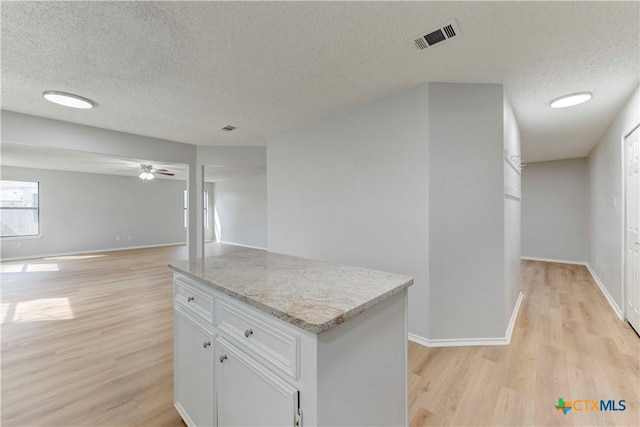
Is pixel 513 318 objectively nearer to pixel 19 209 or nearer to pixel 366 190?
pixel 366 190

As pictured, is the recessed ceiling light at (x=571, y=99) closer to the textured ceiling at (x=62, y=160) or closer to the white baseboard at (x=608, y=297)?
the white baseboard at (x=608, y=297)

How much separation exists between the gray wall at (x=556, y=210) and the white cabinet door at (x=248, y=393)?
7.35 m

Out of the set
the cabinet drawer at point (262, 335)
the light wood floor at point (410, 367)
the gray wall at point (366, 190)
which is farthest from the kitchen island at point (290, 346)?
the gray wall at point (366, 190)

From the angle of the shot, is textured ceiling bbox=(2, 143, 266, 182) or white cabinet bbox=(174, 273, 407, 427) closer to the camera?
white cabinet bbox=(174, 273, 407, 427)

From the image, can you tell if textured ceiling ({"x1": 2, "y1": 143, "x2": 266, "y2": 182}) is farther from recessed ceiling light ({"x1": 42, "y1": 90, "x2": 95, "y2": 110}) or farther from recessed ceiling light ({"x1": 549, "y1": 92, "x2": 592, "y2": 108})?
recessed ceiling light ({"x1": 549, "y1": 92, "x2": 592, "y2": 108})

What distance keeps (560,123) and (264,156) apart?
4.50m

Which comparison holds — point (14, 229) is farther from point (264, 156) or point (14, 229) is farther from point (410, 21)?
point (410, 21)

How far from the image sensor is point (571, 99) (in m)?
2.70

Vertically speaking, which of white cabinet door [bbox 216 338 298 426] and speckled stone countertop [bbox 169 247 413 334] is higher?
speckled stone countertop [bbox 169 247 413 334]

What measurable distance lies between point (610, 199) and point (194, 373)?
5.12 m

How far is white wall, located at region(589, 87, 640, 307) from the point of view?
297 centimetres

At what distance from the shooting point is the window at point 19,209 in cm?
654

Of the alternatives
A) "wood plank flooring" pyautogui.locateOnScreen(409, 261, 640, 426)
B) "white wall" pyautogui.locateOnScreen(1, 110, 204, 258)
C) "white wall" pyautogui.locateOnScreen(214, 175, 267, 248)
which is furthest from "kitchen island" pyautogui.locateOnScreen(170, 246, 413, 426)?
"white wall" pyautogui.locateOnScreen(214, 175, 267, 248)

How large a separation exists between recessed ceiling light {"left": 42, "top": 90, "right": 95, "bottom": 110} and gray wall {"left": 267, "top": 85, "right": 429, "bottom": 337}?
2270 millimetres
